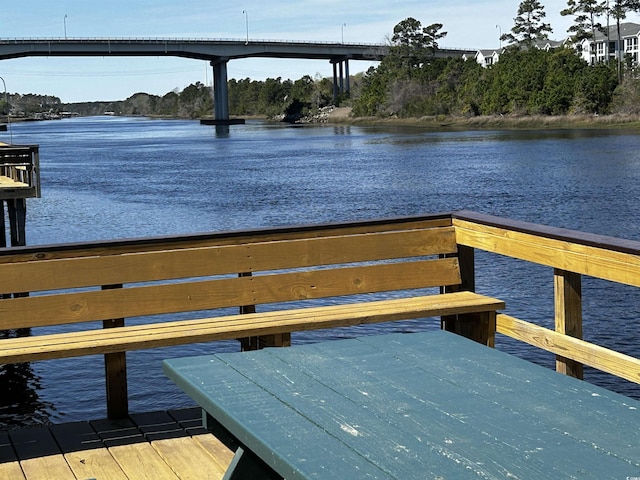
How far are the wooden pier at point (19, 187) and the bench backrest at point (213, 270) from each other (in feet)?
47.4

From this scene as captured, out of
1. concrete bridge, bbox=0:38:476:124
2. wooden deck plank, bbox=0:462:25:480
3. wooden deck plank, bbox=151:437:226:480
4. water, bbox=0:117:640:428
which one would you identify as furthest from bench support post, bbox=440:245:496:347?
concrete bridge, bbox=0:38:476:124

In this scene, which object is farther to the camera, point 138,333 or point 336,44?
point 336,44

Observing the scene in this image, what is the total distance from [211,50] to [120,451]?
103921 millimetres

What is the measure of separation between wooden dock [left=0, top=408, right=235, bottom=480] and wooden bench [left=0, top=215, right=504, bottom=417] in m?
0.31

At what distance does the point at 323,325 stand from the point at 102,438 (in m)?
1.25

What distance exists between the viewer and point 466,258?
239 inches

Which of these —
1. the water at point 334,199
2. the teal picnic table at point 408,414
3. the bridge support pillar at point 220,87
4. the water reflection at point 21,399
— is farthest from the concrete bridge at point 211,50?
the teal picnic table at point 408,414

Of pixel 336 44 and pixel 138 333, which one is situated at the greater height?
pixel 336 44

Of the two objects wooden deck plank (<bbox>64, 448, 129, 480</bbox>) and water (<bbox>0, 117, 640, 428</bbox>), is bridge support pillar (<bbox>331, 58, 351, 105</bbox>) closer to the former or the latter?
water (<bbox>0, 117, 640, 428</bbox>)

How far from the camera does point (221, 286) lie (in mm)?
5594

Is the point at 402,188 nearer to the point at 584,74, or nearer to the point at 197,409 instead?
the point at 197,409

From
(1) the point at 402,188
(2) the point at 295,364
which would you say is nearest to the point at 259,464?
(2) the point at 295,364

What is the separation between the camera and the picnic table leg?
3.15 meters

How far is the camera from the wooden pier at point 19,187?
65.7 feet
